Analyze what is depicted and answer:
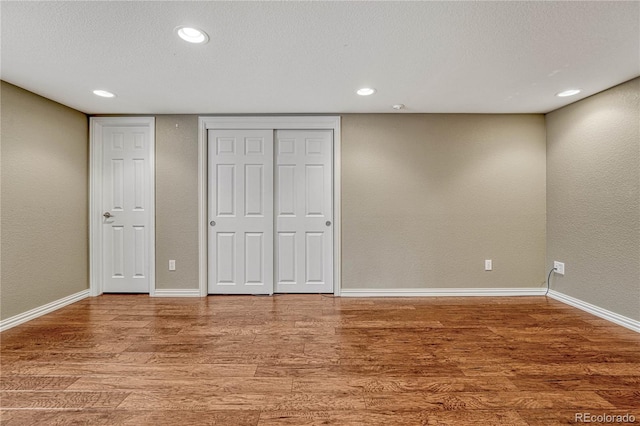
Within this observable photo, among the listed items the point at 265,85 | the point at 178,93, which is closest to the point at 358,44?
the point at 265,85

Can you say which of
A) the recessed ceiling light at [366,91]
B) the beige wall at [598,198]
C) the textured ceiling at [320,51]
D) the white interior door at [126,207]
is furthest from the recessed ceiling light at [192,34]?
the beige wall at [598,198]

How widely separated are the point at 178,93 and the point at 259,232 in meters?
1.68

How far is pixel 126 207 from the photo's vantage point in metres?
3.46

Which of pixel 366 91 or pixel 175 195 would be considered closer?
pixel 366 91

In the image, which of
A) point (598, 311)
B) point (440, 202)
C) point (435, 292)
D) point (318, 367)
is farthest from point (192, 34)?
point (598, 311)

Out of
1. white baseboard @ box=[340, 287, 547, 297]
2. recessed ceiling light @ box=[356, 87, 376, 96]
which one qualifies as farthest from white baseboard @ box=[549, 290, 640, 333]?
recessed ceiling light @ box=[356, 87, 376, 96]

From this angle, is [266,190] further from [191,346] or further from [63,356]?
[63,356]

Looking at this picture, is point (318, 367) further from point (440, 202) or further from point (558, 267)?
point (558, 267)

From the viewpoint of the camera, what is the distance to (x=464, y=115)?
3.38 meters

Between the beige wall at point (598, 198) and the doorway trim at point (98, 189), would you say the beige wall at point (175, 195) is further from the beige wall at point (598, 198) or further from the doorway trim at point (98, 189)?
the beige wall at point (598, 198)

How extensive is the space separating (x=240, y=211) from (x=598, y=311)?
3832 millimetres

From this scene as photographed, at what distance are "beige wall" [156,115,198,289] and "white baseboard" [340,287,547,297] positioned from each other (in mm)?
1940

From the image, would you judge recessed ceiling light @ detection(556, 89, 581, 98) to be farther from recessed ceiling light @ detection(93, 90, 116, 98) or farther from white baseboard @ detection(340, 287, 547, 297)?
recessed ceiling light @ detection(93, 90, 116, 98)

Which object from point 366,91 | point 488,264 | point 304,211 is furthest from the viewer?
point 304,211
